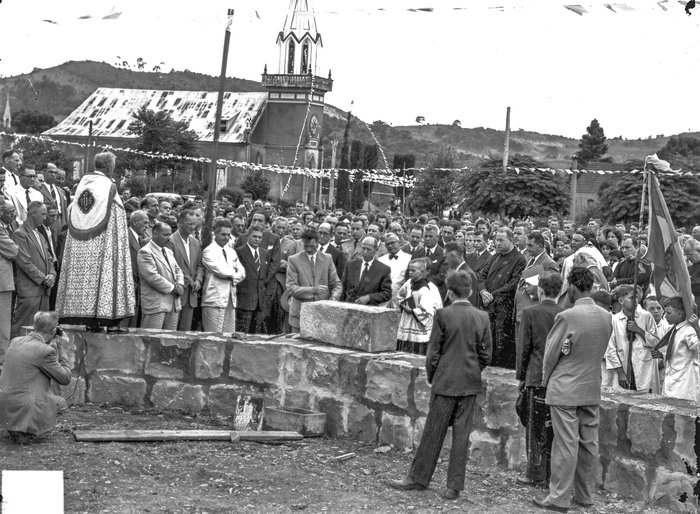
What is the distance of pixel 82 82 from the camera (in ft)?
502

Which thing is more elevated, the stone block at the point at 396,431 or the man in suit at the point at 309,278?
the man in suit at the point at 309,278

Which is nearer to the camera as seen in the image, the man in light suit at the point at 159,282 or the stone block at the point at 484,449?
the stone block at the point at 484,449

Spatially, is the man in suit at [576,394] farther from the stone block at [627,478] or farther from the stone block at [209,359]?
the stone block at [209,359]

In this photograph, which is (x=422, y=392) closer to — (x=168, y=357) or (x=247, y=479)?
(x=247, y=479)

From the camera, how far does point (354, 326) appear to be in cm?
855

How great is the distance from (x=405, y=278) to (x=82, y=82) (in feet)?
490

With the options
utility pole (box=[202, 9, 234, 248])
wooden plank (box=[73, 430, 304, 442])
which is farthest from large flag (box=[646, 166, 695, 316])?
utility pole (box=[202, 9, 234, 248])

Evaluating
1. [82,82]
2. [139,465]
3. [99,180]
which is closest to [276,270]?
[99,180]

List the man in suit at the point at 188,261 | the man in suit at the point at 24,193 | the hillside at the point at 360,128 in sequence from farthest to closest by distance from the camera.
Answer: the hillside at the point at 360,128, the man in suit at the point at 24,193, the man in suit at the point at 188,261

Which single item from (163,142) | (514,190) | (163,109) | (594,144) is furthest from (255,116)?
(514,190)

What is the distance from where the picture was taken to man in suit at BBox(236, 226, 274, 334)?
41.6ft

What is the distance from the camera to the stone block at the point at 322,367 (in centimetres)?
845

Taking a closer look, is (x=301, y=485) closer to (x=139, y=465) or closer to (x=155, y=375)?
(x=139, y=465)

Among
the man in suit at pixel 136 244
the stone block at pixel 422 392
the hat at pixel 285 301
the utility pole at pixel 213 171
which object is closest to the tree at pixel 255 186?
the utility pole at pixel 213 171
